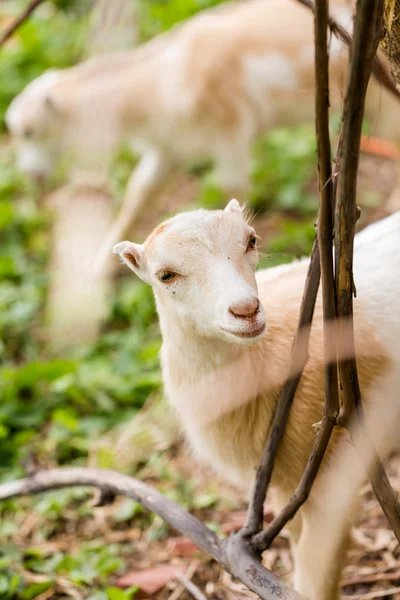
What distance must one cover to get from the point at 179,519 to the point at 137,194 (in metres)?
4.09

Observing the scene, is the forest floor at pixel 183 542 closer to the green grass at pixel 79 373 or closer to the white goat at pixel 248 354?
the green grass at pixel 79 373

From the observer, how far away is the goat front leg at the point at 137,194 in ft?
20.3

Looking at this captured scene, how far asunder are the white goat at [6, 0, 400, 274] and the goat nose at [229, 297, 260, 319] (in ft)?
12.6

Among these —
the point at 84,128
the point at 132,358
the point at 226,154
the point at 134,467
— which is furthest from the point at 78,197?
the point at 134,467

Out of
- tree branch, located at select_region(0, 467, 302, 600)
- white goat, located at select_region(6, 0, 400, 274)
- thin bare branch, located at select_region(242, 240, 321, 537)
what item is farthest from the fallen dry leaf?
white goat, located at select_region(6, 0, 400, 274)

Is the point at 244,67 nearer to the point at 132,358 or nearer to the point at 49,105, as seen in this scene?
the point at 49,105

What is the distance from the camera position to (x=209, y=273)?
2197 mm

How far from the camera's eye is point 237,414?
248 centimetres

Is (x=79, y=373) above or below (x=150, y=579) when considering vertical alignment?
below

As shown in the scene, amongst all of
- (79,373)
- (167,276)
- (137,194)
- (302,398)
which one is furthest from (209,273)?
(137,194)

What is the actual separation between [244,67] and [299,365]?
425 cm

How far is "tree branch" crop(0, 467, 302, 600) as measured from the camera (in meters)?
2.16

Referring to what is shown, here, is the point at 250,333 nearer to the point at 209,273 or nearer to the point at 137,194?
the point at 209,273

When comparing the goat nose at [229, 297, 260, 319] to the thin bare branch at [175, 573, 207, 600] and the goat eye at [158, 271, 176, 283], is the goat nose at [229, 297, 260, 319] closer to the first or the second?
the goat eye at [158, 271, 176, 283]
